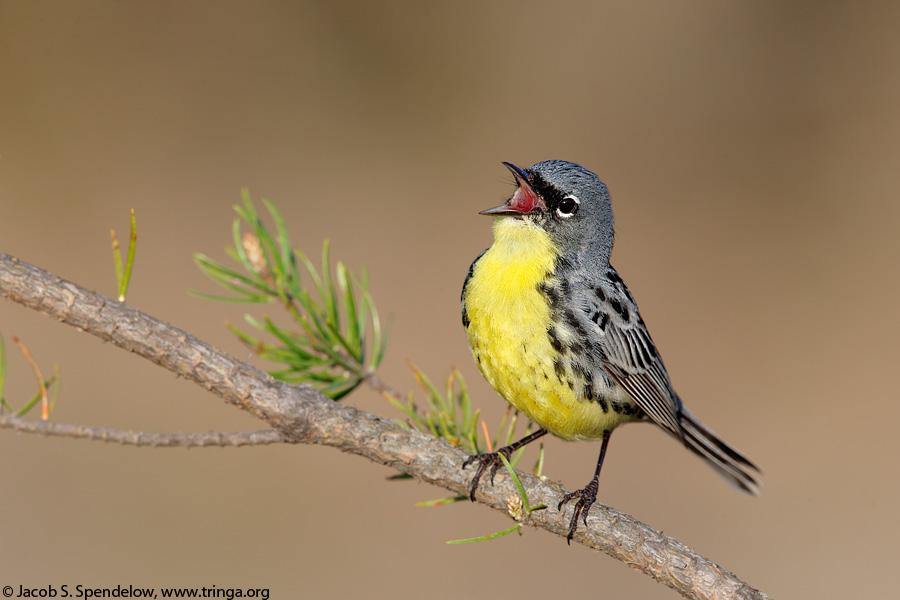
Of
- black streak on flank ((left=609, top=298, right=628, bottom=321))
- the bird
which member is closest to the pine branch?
the bird

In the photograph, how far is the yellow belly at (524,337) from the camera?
3.00 meters

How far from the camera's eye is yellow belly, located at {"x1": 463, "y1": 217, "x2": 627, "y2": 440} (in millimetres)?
3000

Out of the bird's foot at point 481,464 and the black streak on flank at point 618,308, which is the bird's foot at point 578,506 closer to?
the bird's foot at point 481,464

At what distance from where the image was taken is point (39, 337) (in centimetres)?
624

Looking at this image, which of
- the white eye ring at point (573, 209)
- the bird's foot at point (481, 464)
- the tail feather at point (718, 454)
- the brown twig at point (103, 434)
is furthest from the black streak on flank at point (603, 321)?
the brown twig at point (103, 434)

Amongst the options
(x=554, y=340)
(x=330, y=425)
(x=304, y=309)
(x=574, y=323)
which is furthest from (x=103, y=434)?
(x=574, y=323)

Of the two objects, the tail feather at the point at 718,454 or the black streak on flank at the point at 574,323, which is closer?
the black streak on flank at the point at 574,323

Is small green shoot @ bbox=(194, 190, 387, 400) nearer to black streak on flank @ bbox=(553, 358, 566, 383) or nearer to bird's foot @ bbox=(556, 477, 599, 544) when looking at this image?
black streak on flank @ bbox=(553, 358, 566, 383)

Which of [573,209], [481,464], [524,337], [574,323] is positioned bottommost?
[481,464]

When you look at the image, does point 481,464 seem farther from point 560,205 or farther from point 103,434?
point 560,205

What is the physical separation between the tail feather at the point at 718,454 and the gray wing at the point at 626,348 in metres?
0.37

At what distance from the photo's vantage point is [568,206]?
3.38 meters

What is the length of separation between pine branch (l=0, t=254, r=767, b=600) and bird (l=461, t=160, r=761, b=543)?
1.09 feet

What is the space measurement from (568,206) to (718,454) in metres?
1.56
